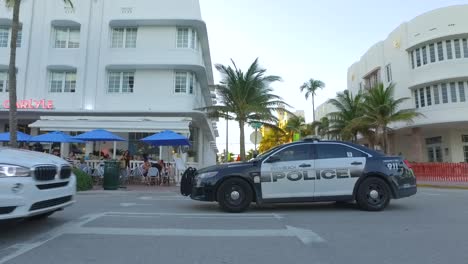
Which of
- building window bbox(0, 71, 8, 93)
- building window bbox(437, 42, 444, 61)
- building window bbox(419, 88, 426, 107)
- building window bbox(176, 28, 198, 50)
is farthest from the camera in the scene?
building window bbox(419, 88, 426, 107)

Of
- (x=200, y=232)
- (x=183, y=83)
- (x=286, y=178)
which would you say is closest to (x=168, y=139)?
(x=183, y=83)

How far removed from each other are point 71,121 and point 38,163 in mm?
15940

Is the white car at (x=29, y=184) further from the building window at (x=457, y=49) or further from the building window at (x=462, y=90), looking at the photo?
the building window at (x=457, y=49)

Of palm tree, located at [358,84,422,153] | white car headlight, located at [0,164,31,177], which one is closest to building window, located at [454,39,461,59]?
palm tree, located at [358,84,422,153]

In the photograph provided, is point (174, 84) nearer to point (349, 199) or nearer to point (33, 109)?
point (33, 109)

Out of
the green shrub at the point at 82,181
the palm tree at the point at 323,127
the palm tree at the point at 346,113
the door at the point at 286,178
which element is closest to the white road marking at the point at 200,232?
the door at the point at 286,178

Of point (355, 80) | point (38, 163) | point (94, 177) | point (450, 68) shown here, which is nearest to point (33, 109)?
point (94, 177)

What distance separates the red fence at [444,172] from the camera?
840 inches

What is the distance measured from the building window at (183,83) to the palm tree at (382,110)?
43.1ft

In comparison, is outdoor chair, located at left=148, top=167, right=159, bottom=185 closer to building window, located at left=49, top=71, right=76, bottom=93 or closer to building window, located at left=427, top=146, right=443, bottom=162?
building window, located at left=49, top=71, right=76, bottom=93

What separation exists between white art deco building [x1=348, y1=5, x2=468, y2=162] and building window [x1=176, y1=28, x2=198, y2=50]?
1635 cm

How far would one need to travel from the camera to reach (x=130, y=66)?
76.1 feet

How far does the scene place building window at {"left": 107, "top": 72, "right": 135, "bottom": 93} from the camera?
76.9 ft

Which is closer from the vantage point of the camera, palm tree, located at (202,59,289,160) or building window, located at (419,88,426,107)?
palm tree, located at (202,59,289,160)
